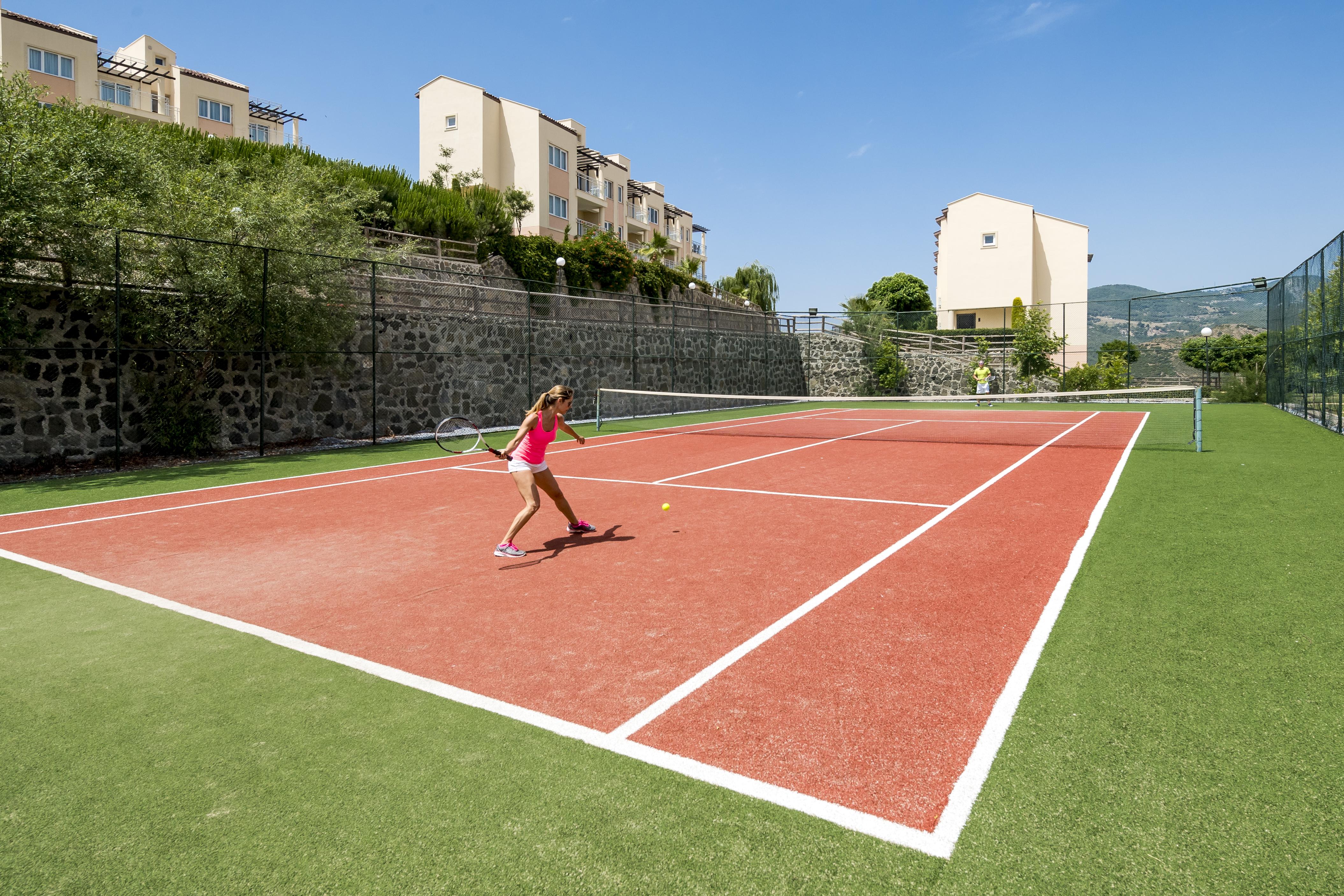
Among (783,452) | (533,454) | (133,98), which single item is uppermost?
(133,98)

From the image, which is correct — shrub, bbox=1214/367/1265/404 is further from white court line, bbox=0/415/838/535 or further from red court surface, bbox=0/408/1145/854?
white court line, bbox=0/415/838/535

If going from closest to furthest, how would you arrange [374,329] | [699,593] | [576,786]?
[576,786] → [699,593] → [374,329]

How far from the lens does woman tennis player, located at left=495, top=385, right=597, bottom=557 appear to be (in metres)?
7.03

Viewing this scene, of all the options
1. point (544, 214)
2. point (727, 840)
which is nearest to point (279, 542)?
point (727, 840)

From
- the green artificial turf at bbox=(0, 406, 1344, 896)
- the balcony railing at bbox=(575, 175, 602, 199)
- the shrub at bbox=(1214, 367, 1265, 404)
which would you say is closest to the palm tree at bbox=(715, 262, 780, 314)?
the balcony railing at bbox=(575, 175, 602, 199)

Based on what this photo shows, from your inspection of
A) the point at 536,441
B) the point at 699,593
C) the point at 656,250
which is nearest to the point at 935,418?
the point at 536,441

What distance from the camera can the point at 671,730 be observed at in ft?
12.3

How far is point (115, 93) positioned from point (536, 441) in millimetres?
58076

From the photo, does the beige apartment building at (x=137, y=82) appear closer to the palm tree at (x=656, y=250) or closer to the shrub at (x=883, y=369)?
the palm tree at (x=656, y=250)

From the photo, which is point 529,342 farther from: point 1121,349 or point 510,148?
point 510,148

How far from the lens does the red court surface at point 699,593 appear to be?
363 cm

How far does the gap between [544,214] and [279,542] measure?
162 ft

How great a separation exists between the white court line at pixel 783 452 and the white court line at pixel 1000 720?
249 inches

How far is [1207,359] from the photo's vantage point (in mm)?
37375
